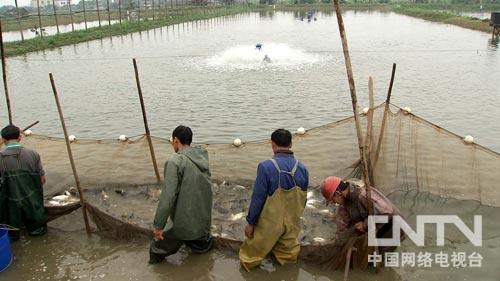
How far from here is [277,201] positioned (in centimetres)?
447

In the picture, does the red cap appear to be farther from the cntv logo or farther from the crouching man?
the cntv logo

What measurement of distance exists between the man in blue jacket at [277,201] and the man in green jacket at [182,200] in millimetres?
626

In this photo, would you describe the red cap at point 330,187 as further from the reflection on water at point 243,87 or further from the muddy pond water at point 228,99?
the reflection on water at point 243,87

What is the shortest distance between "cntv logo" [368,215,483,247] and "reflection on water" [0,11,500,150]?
5.60m

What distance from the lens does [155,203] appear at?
268 inches

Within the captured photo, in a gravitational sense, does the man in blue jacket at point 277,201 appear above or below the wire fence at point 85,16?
below

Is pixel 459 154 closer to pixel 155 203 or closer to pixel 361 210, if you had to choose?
pixel 361 210

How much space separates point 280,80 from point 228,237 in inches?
542

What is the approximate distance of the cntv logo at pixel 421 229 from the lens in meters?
4.52

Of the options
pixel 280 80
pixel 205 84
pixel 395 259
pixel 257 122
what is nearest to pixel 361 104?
pixel 257 122

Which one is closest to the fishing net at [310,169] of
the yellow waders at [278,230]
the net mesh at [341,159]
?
the net mesh at [341,159]

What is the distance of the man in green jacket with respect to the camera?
4629mm

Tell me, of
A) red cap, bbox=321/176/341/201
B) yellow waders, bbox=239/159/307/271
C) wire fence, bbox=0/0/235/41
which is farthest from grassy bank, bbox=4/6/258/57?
red cap, bbox=321/176/341/201

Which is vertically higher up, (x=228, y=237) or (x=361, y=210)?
(x=361, y=210)
